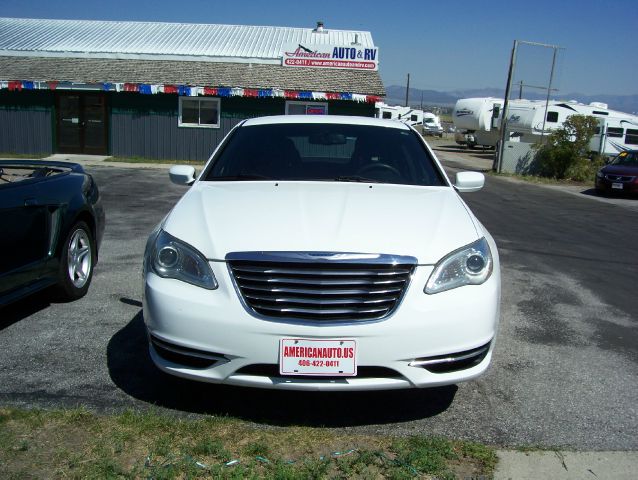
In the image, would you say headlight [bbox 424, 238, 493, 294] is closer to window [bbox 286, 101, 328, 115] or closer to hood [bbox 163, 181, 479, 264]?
hood [bbox 163, 181, 479, 264]

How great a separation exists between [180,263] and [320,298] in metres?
0.80

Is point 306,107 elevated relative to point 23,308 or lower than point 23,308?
elevated

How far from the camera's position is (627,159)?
795 inches

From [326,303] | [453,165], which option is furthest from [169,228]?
[453,165]

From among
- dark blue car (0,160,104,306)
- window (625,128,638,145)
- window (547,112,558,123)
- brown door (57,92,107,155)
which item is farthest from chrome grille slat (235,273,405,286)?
window (547,112,558,123)

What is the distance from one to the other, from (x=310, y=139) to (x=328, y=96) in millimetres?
17076

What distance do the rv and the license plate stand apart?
23895 millimetres

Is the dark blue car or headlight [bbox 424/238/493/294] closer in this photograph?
headlight [bbox 424/238/493/294]

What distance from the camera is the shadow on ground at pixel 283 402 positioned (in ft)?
11.7

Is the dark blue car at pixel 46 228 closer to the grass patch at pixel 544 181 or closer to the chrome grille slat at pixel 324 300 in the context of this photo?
the chrome grille slat at pixel 324 300

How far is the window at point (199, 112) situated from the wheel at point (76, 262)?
56.5 ft

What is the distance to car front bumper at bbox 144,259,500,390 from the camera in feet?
10.4

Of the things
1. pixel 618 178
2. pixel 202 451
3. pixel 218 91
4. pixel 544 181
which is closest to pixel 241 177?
pixel 202 451

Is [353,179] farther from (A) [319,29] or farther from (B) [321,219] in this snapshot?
(A) [319,29]
